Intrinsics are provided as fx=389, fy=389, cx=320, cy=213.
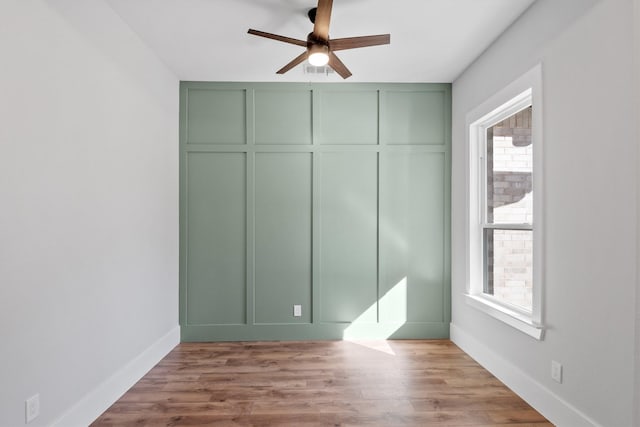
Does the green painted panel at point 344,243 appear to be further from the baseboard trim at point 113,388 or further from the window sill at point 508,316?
the baseboard trim at point 113,388

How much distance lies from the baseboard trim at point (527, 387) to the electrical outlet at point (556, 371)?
0.10m

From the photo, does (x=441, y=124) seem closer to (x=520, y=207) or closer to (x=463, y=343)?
(x=520, y=207)

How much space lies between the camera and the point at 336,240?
4.00 metres

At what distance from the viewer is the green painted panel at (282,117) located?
399 cm

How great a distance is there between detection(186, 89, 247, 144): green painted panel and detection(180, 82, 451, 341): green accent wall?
0.03 feet

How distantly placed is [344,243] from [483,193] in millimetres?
1407

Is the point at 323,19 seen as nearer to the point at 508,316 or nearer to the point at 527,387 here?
the point at 508,316

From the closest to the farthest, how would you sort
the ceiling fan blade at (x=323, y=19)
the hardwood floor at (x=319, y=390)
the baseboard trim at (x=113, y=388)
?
the ceiling fan blade at (x=323, y=19) < the baseboard trim at (x=113, y=388) < the hardwood floor at (x=319, y=390)

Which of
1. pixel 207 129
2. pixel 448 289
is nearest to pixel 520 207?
pixel 448 289

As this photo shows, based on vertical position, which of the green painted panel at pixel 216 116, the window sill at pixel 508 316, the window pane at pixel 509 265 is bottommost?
the window sill at pixel 508 316

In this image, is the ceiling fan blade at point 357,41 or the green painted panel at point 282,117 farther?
the green painted panel at point 282,117

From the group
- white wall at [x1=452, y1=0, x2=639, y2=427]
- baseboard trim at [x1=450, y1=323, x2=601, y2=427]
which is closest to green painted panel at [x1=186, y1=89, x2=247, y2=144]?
white wall at [x1=452, y1=0, x2=639, y2=427]

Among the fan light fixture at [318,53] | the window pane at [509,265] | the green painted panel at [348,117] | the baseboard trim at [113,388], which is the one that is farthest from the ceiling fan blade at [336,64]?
the baseboard trim at [113,388]

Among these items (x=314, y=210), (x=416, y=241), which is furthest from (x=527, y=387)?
(x=314, y=210)
